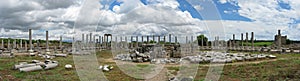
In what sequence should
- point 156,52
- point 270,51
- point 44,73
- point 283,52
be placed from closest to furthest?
point 44,73, point 156,52, point 283,52, point 270,51

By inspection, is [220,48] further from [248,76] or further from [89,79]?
[89,79]

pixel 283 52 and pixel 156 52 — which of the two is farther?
pixel 283 52

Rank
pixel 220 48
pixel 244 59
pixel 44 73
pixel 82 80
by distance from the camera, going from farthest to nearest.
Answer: pixel 220 48 → pixel 244 59 → pixel 44 73 → pixel 82 80

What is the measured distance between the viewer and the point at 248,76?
1169 centimetres

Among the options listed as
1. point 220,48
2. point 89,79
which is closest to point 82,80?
point 89,79

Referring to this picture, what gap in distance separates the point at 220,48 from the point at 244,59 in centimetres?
1781

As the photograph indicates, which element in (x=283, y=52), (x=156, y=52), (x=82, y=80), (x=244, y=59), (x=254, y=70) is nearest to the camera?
(x=82, y=80)

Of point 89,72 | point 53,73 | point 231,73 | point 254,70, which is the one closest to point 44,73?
point 53,73

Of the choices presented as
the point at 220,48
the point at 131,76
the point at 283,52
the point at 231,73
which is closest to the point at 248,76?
the point at 231,73

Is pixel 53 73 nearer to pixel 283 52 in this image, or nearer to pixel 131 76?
pixel 131 76

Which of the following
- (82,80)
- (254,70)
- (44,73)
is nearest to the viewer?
(82,80)

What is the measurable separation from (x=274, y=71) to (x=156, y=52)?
12523mm

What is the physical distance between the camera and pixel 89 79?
36.8 feet

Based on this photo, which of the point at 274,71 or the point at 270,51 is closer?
the point at 274,71
